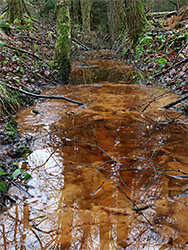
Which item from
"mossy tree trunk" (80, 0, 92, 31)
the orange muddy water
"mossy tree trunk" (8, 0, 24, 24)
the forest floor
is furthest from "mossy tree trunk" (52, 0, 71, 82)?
"mossy tree trunk" (80, 0, 92, 31)

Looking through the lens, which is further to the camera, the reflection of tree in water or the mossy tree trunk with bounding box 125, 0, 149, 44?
the mossy tree trunk with bounding box 125, 0, 149, 44

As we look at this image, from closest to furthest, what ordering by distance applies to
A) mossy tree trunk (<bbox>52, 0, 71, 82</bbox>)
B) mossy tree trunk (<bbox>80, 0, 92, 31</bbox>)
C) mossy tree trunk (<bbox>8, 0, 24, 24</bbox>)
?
mossy tree trunk (<bbox>52, 0, 71, 82</bbox>)
mossy tree trunk (<bbox>8, 0, 24, 24</bbox>)
mossy tree trunk (<bbox>80, 0, 92, 31</bbox>)

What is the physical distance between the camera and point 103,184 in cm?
213

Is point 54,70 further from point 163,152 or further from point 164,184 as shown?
point 164,184

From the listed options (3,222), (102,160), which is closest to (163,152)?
(102,160)

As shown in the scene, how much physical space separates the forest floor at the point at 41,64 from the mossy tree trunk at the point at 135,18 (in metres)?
0.40

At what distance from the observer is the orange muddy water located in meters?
1.59

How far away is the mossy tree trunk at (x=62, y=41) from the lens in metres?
5.79

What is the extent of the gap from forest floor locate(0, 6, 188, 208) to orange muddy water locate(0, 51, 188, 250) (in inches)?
10.9

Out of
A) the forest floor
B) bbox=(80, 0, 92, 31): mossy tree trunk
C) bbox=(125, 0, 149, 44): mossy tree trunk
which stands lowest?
the forest floor

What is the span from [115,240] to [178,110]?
9.54 feet

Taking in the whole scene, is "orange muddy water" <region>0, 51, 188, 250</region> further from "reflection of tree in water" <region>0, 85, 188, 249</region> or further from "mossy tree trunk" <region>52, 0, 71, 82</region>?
"mossy tree trunk" <region>52, 0, 71, 82</region>

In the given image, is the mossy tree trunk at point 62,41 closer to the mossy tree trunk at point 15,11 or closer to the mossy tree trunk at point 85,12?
the mossy tree trunk at point 15,11

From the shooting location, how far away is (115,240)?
1566 mm
